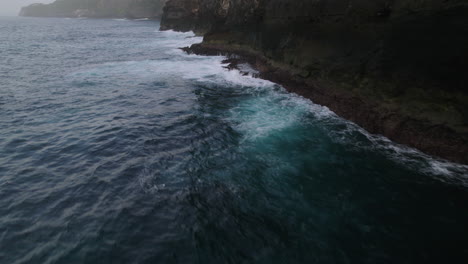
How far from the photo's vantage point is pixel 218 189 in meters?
8.89

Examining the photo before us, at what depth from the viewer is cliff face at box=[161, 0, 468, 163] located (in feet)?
32.1

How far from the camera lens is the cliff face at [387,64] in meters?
9.78

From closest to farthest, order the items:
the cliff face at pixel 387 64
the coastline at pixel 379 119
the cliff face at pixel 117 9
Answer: the cliff face at pixel 387 64
the coastline at pixel 379 119
the cliff face at pixel 117 9

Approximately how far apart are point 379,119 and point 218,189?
8.44 metres

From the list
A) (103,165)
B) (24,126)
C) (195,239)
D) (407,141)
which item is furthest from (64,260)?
(407,141)

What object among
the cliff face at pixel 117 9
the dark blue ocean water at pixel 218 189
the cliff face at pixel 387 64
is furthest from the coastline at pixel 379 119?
the cliff face at pixel 117 9

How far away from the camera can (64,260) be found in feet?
21.1

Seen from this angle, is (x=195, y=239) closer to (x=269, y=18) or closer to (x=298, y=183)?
(x=298, y=183)

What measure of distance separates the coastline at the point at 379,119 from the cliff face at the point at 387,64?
0.03m

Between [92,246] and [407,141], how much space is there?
12159 millimetres

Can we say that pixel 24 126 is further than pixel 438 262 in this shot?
Yes

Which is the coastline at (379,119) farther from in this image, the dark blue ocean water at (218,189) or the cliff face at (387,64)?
the dark blue ocean water at (218,189)

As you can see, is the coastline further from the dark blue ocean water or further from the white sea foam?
the dark blue ocean water

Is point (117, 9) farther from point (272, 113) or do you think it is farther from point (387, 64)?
point (387, 64)
